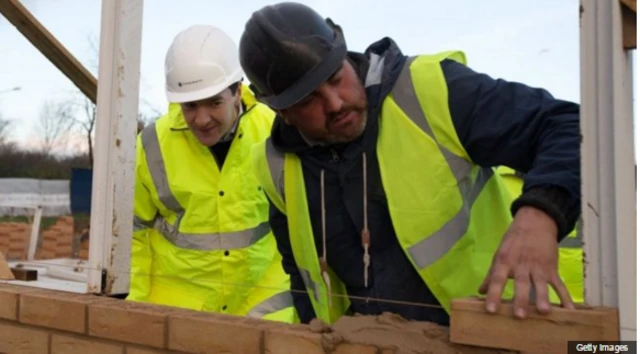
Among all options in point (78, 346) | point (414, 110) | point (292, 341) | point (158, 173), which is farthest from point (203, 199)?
point (292, 341)

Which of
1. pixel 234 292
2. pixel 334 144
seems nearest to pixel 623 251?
pixel 334 144

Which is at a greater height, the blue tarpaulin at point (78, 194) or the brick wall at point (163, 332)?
the blue tarpaulin at point (78, 194)

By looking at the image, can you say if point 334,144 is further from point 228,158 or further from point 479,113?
point 228,158

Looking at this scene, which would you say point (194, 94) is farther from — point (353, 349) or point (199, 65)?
point (353, 349)

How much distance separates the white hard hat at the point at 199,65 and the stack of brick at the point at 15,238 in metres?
7.48

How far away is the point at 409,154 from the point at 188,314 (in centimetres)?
86

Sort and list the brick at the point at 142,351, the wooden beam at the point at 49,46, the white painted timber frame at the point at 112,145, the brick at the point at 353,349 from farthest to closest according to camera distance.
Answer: the wooden beam at the point at 49,46 → the white painted timber frame at the point at 112,145 → the brick at the point at 142,351 → the brick at the point at 353,349

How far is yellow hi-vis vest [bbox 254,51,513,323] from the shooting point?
83.7 inches

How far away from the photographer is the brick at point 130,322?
2.13 meters

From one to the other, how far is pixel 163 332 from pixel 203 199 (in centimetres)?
145

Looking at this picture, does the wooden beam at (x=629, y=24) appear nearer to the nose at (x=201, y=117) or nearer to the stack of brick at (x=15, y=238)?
the nose at (x=201, y=117)

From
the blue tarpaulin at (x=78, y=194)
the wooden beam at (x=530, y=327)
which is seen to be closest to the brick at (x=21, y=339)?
the wooden beam at (x=530, y=327)

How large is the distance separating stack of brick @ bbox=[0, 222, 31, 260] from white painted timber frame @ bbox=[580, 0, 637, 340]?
988cm

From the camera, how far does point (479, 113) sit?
205 centimetres
